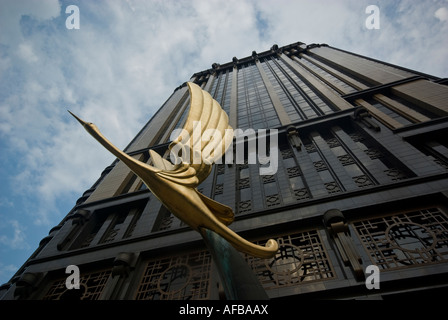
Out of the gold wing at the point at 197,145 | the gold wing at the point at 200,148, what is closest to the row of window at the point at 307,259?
the gold wing at the point at 200,148

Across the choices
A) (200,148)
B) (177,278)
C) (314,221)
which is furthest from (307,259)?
(200,148)

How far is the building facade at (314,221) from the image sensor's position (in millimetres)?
6266

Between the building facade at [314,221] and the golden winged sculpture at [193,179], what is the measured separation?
121 inches

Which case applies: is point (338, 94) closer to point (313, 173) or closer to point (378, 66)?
point (378, 66)

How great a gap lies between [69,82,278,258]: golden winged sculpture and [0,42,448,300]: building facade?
3.08 meters

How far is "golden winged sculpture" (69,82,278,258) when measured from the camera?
12.6 ft

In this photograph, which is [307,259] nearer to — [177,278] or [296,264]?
[296,264]

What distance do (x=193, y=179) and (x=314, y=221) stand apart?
5.04 m

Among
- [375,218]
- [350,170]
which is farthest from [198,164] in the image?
[350,170]

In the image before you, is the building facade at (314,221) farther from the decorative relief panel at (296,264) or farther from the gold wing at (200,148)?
the gold wing at (200,148)

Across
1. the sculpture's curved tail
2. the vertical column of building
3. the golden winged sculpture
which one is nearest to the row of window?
the sculpture's curved tail

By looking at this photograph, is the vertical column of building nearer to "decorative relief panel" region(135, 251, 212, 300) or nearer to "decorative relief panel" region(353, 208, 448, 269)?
"decorative relief panel" region(353, 208, 448, 269)

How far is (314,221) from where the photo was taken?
25.6 ft

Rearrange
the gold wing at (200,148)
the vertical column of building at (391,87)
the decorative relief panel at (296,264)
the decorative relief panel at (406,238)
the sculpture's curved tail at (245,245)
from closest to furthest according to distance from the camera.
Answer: the sculpture's curved tail at (245,245) → the gold wing at (200,148) → the decorative relief panel at (406,238) → the decorative relief panel at (296,264) → the vertical column of building at (391,87)
